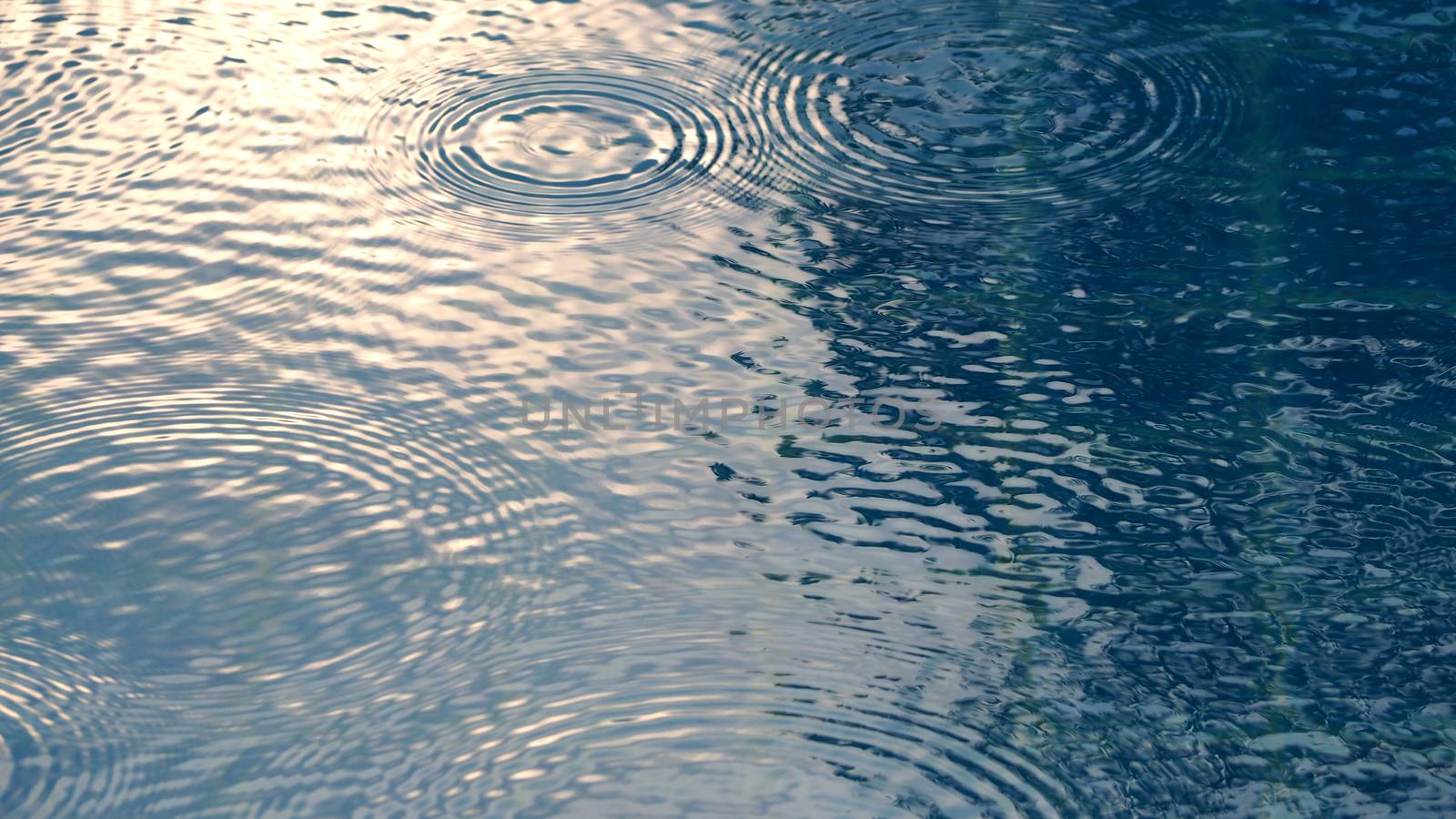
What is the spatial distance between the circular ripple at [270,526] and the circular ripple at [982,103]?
547 millimetres

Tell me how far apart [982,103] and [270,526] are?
94cm

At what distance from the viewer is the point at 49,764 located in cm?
108

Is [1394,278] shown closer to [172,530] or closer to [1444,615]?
[1444,615]

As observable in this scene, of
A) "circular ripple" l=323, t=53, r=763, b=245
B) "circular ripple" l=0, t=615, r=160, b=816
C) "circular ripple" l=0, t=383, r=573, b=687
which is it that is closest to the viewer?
"circular ripple" l=0, t=615, r=160, b=816

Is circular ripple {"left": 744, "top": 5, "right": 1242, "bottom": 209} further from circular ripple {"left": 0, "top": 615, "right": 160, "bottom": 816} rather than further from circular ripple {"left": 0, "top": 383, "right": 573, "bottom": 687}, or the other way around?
circular ripple {"left": 0, "top": 615, "right": 160, "bottom": 816}

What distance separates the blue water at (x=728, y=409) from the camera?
1084mm

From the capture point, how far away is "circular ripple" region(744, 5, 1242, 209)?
63.6 inches

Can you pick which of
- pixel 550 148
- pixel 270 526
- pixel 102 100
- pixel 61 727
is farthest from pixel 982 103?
pixel 61 727

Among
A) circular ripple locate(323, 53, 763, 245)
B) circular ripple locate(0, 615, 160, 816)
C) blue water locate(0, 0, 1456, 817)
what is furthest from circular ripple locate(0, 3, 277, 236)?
circular ripple locate(0, 615, 160, 816)

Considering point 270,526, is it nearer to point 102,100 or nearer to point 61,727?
point 61,727

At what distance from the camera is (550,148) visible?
1672 millimetres

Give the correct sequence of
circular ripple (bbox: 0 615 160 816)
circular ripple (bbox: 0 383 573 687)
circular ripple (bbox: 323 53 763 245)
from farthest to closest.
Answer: circular ripple (bbox: 323 53 763 245) → circular ripple (bbox: 0 383 573 687) → circular ripple (bbox: 0 615 160 816)

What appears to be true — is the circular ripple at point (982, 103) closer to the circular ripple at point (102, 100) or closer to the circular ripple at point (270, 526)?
the circular ripple at point (270, 526)

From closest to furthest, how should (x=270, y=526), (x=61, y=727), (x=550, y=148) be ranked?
1. (x=61, y=727)
2. (x=270, y=526)
3. (x=550, y=148)
